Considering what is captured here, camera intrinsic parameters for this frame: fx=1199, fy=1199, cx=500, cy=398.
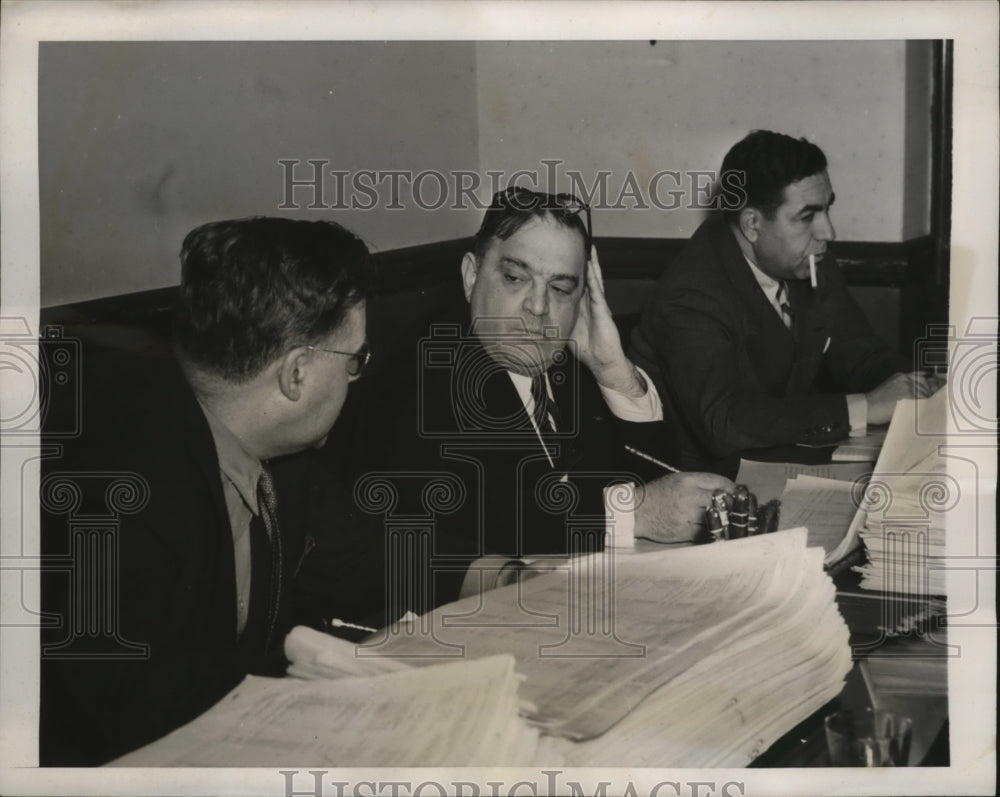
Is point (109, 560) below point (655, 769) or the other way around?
the other way around

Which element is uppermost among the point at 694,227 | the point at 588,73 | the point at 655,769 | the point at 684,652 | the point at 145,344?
the point at 588,73

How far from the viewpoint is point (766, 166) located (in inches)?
52.9

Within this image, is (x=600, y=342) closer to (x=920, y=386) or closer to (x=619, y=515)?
(x=619, y=515)

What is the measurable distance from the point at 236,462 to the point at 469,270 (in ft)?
1.07

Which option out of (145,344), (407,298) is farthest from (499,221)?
(145,344)

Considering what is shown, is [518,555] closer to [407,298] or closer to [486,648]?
[486,648]

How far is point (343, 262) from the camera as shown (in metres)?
1.29

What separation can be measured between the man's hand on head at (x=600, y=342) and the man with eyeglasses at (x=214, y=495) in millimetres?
247

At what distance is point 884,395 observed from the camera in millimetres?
1377

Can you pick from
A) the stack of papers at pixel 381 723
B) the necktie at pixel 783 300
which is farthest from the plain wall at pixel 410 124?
the stack of papers at pixel 381 723

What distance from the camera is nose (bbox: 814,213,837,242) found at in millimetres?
1364

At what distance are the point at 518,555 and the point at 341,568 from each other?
20cm

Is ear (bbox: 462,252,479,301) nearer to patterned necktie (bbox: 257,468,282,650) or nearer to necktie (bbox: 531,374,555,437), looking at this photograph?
necktie (bbox: 531,374,555,437)

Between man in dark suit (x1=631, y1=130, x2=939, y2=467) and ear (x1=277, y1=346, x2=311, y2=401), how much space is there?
0.37 m
